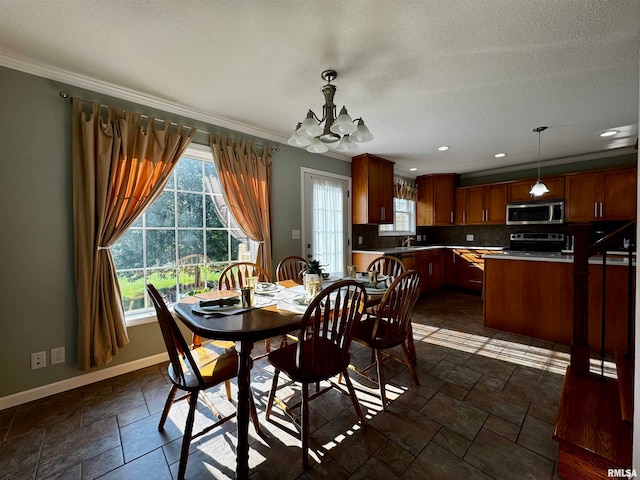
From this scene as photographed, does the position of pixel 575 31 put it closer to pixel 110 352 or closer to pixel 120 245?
pixel 120 245

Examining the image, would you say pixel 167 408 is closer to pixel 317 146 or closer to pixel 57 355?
pixel 57 355

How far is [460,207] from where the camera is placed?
5.56 metres

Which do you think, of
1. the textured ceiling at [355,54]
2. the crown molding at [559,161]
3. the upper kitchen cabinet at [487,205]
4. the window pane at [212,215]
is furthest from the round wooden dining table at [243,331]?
the crown molding at [559,161]

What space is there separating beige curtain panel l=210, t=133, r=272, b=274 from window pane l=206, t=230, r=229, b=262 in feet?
0.81

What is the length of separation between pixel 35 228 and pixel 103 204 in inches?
17.8

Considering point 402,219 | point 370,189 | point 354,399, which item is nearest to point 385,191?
point 370,189

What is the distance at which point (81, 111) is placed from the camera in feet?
6.86

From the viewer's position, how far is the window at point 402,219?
17.8ft

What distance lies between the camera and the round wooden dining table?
1322 mm

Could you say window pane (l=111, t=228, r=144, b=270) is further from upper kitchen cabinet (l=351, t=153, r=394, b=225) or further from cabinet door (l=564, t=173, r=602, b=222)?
cabinet door (l=564, t=173, r=602, b=222)

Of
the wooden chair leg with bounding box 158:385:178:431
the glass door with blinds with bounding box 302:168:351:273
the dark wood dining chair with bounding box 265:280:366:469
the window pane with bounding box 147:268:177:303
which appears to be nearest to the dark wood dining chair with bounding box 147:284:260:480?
the wooden chair leg with bounding box 158:385:178:431

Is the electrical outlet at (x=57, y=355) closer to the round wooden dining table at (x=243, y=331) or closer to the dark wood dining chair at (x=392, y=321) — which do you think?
the round wooden dining table at (x=243, y=331)

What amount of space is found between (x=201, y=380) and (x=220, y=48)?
80.2 inches

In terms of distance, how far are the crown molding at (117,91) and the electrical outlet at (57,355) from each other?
2.05 metres
